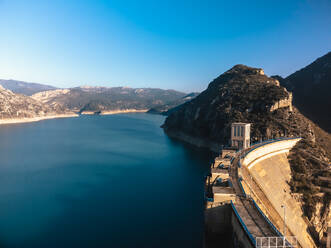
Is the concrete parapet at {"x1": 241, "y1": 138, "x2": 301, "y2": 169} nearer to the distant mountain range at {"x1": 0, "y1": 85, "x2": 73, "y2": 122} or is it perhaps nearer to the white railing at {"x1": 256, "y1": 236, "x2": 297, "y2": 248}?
the white railing at {"x1": 256, "y1": 236, "x2": 297, "y2": 248}

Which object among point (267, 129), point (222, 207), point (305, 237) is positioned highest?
point (267, 129)

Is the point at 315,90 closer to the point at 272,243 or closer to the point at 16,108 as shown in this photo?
the point at 272,243

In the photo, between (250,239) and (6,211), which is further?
(6,211)

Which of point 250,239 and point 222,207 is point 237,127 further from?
point 250,239

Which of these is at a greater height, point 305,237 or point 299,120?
point 299,120

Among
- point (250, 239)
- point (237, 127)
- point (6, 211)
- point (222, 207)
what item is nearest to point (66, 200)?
point (6, 211)

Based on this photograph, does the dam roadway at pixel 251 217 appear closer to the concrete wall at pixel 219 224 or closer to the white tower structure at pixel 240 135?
the concrete wall at pixel 219 224

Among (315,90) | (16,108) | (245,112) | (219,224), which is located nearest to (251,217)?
(219,224)

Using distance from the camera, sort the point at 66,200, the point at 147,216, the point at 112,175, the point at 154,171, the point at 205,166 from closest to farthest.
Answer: the point at 147,216 < the point at 66,200 < the point at 112,175 < the point at 154,171 < the point at 205,166
